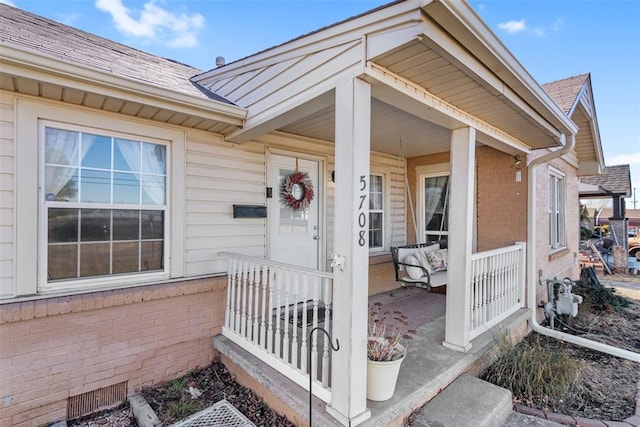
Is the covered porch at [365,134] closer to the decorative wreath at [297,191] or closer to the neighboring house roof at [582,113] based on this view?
the decorative wreath at [297,191]

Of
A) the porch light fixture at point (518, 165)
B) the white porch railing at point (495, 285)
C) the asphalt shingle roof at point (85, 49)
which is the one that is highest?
the asphalt shingle roof at point (85, 49)

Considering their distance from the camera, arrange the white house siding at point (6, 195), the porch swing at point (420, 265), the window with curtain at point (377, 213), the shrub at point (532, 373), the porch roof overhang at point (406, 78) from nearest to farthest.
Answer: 1. the porch roof overhang at point (406, 78)
2. the white house siding at point (6, 195)
3. the shrub at point (532, 373)
4. the porch swing at point (420, 265)
5. the window with curtain at point (377, 213)

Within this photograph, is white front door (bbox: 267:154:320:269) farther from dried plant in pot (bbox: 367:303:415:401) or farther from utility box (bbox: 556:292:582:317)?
utility box (bbox: 556:292:582:317)

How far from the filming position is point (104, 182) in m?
2.77

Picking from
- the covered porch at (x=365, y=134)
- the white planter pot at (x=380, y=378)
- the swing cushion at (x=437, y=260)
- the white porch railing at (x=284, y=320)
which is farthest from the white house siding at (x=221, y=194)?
the swing cushion at (x=437, y=260)

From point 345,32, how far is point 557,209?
20.4 ft

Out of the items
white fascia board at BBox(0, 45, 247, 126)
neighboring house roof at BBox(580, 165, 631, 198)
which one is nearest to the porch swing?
white fascia board at BBox(0, 45, 247, 126)

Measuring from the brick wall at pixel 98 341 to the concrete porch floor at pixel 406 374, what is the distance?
1.24 feet

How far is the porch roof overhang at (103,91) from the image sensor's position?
2.06m

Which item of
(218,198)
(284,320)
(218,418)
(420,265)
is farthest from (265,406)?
(420,265)

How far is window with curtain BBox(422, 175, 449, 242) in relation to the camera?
549 centimetres

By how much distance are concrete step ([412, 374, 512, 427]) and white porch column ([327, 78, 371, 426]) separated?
618 mm

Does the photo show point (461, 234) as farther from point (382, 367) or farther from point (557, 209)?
point (557, 209)

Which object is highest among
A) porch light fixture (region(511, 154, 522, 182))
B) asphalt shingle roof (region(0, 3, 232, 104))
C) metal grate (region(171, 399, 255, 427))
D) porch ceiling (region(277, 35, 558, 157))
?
asphalt shingle roof (region(0, 3, 232, 104))
